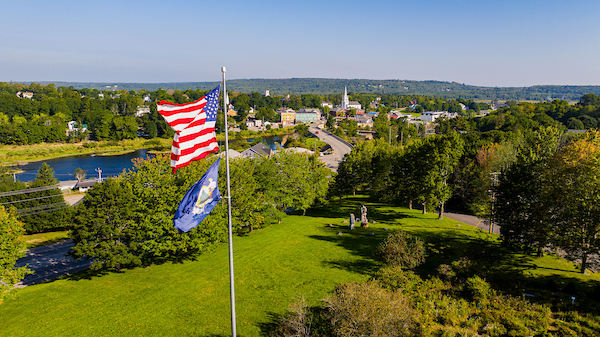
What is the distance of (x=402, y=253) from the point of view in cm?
2700

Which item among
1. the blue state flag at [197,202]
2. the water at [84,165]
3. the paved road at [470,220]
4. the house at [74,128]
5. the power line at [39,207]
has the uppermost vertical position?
the blue state flag at [197,202]

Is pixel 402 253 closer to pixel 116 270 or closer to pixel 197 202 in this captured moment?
pixel 197 202

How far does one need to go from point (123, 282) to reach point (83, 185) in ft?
160

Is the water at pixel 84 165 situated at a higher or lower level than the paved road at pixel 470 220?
lower

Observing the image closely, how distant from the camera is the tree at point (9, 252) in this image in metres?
21.3

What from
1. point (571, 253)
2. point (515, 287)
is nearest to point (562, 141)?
point (571, 253)

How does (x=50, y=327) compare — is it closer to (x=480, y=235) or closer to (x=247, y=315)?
(x=247, y=315)

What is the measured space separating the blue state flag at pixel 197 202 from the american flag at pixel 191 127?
2.52 feet

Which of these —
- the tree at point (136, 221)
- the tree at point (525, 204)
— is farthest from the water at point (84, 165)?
the tree at point (525, 204)

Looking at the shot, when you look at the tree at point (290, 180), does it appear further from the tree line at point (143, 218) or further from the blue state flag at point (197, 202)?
the blue state flag at point (197, 202)

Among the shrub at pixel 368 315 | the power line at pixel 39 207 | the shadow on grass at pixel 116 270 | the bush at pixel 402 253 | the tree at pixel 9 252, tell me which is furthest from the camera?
the power line at pixel 39 207

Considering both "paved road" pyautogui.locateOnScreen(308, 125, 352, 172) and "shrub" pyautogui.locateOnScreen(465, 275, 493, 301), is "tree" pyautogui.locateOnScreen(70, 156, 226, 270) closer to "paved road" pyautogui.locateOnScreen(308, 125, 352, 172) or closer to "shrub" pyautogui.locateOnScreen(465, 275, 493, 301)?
"shrub" pyautogui.locateOnScreen(465, 275, 493, 301)

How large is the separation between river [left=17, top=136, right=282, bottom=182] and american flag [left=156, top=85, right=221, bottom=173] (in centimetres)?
7288

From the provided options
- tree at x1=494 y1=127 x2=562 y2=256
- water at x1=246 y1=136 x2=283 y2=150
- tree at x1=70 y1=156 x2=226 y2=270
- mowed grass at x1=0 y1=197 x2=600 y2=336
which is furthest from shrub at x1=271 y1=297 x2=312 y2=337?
water at x1=246 y1=136 x2=283 y2=150
